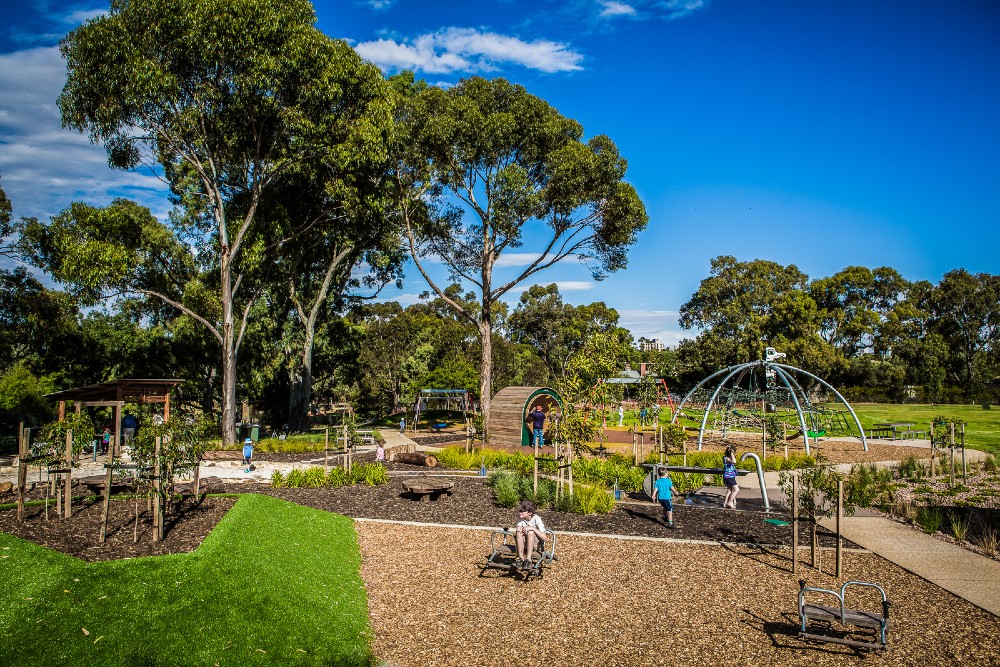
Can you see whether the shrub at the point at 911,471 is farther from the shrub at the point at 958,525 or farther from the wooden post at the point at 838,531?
the wooden post at the point at 838,531

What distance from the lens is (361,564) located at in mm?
10273

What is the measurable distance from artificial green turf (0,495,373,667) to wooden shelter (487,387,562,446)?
16.7 m

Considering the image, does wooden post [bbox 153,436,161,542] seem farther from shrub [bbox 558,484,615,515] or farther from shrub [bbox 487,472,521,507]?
shrub [bbox 558,484,615,515]

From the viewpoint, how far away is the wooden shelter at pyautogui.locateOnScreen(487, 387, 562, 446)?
2600cm

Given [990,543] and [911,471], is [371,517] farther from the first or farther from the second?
[911,471]

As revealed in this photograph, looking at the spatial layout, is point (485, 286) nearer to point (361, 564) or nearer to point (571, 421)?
point (571, 421)

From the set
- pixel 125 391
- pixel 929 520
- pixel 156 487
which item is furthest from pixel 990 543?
pixel 125 391

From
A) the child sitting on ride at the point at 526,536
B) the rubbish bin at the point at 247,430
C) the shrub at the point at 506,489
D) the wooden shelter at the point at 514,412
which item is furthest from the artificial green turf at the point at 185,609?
the rubbish bin at the point at 247,430

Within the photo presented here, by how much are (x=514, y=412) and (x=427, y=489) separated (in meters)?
11.5

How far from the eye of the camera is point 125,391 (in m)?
24.7

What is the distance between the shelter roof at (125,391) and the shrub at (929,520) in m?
24.9

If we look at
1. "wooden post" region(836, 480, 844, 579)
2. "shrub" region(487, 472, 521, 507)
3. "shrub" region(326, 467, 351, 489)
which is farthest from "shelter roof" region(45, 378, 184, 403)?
"wooden post" region(836, 480, 844, 579)

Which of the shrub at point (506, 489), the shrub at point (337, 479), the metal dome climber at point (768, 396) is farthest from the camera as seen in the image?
the metal dome climber at point (768, 396)

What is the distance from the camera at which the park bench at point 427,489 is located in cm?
1501
